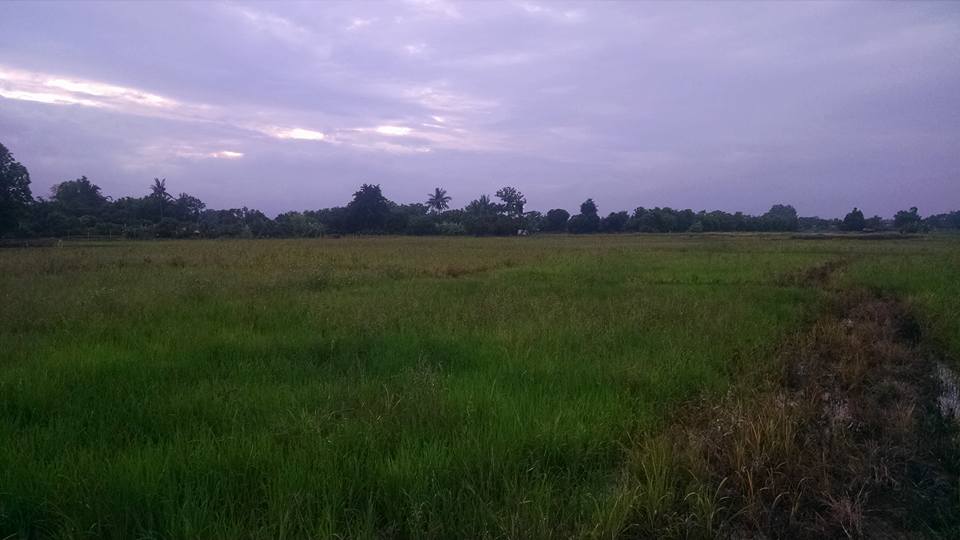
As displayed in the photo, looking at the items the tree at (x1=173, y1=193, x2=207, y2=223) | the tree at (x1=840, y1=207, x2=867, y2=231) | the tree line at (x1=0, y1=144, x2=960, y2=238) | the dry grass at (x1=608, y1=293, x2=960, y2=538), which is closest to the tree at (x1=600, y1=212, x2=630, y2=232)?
the tree line at (x1=0, y1=144, x2=960, y2=238)

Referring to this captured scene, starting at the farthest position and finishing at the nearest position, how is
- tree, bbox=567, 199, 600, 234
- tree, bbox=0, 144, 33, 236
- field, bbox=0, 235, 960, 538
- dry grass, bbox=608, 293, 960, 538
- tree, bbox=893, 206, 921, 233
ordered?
tree, bbox=567, 199, 600, 234
tree, bbox=893, 206, 921, 233
tree, bbox=0, 144, 33, 236
dry grass, bbox=608, 293, 960, 538
field, bbox=0, 235, 960, 538

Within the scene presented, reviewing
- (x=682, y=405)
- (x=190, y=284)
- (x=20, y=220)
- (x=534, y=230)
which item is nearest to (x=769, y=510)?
(x=682, y=405)

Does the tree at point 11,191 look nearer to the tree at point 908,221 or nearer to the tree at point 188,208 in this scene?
the tree at point 188,208

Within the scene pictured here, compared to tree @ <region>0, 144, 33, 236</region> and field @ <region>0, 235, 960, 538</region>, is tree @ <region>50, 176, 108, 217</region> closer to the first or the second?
tree @ <region>0, 144, 33, 236</region>

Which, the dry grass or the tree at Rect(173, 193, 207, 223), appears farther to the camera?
the tree at Rect(173, 193, 207, 223)

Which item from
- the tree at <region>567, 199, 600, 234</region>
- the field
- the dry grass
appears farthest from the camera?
the tree at <region>567, 199, 600, 234</region>

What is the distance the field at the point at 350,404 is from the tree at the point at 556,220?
59126 mm

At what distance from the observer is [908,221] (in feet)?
186

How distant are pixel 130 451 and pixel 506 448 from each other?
2231mm

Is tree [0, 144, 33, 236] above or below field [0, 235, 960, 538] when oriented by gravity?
above

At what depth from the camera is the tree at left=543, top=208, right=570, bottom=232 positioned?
68.8 meters

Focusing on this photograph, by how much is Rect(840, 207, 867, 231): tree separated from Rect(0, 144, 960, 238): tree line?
84 millimetres

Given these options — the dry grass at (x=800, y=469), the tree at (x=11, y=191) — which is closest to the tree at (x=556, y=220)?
the tree at (x=11, y=191)

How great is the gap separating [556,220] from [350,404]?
217 ft
